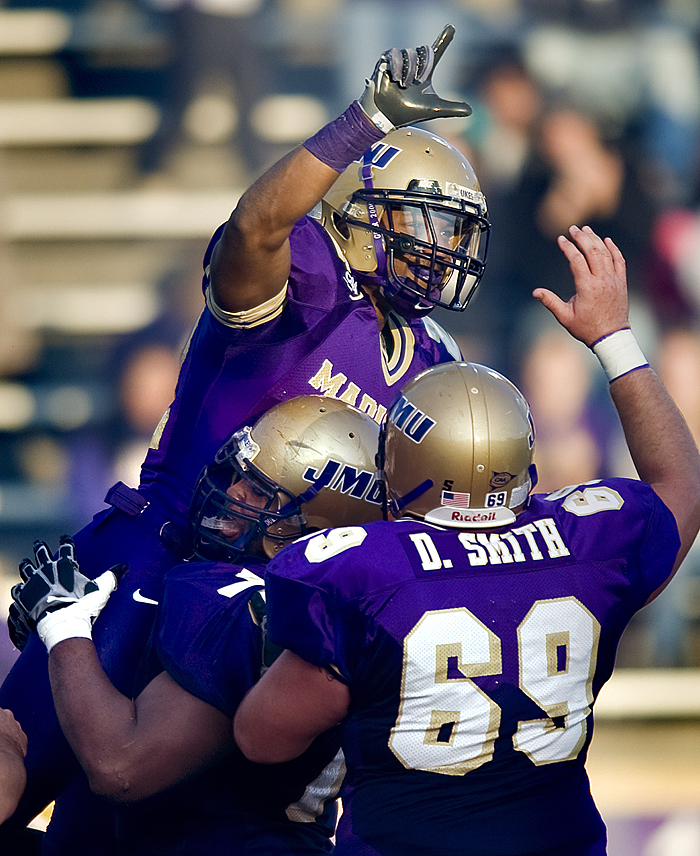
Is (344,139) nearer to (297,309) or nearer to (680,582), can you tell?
(297,309)

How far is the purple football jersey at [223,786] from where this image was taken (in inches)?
70.8

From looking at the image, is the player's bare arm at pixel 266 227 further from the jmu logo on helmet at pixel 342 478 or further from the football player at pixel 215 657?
the jmu logo on helmet at pixel 342 478

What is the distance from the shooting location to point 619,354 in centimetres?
203

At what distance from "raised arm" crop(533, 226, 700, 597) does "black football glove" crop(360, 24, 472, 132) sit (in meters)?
0.34

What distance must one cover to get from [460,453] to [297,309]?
0.62 m

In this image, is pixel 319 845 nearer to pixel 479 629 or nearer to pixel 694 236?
pixel 479 629

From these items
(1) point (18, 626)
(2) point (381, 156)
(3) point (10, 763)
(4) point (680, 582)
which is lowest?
(4) point (680, 582)

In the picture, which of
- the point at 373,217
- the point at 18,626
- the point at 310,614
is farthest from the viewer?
the point at 373,217

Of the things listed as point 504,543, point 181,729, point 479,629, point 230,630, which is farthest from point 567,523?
point 181,729

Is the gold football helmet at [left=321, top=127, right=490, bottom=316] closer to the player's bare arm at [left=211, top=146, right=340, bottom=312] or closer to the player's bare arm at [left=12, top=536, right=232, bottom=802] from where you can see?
the player's bare arm at [left=211, top=146, right=340, bottom=312]

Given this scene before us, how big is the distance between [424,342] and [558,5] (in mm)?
3412

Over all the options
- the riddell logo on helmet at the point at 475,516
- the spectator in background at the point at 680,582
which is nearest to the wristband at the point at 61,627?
the riddell logo on helmet at the point at 475,516

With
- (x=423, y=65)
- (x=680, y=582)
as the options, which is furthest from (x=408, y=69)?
(x=680, y=582)

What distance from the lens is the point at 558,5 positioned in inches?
210
